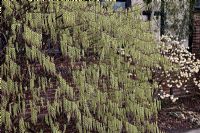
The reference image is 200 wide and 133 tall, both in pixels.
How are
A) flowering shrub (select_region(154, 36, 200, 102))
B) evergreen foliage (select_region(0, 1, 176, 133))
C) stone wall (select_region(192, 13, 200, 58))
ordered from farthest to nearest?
stone wall (select_region(192, 13, 200, 58))
flowering shrub (select_region(154, 36, 200, 102))
evergreen foliage (select_region(0, 1, 176, 133))

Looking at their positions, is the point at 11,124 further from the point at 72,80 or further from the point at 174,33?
the point at 174,33

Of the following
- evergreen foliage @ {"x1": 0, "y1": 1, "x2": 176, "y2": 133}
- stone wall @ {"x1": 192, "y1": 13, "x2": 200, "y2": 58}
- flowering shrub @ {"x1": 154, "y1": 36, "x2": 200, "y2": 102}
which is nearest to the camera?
evergreen foliage @ {"x1": 0, "y1": 1, "x2": 176, "y2": 133}

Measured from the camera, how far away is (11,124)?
5.76m

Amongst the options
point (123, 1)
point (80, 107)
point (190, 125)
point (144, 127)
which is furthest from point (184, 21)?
point (80, 107)

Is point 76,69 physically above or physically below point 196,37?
above

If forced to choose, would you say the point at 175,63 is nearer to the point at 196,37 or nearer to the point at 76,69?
the point at 196,37

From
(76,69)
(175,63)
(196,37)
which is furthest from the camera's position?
(196,37)

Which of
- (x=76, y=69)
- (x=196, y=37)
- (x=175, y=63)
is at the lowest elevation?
(x=175, y=63)

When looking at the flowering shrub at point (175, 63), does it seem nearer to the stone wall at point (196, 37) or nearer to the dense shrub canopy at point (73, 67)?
the stone wall at point (196, 37)

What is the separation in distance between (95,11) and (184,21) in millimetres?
6815

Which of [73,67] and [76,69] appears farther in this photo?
[73,67]

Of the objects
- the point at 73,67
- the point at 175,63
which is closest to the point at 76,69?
the point at 73,67

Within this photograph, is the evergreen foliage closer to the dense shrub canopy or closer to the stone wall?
the dense shrub canopy

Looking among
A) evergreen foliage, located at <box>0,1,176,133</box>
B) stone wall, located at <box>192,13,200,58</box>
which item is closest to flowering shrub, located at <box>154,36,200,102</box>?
stone wall, located at <box>192,13,200,58</box>
